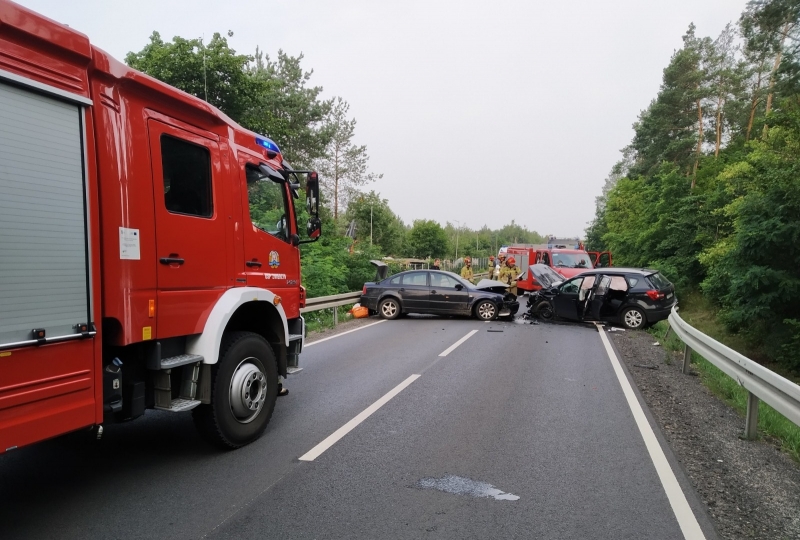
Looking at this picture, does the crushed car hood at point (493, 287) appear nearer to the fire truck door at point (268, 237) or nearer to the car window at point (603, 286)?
the car window at point (603, 286)

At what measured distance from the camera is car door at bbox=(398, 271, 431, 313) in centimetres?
1603

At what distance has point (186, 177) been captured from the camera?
4453mm

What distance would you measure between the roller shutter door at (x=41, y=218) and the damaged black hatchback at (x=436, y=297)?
42.4 ft

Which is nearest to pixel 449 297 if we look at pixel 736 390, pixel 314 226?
pixel 736 390

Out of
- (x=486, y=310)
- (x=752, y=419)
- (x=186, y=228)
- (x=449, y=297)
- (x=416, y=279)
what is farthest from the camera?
(x=416, y=279)

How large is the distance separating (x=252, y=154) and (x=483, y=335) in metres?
8.64

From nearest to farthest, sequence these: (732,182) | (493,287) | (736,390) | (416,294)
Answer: (736,390)
(416,294)
(493,287)
(732,182)

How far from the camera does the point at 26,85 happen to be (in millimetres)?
3033

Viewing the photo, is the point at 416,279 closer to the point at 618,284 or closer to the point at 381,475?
the point at 618,284

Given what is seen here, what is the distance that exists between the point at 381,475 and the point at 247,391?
1471 millimetres

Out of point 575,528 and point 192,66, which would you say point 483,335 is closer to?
point 575,528

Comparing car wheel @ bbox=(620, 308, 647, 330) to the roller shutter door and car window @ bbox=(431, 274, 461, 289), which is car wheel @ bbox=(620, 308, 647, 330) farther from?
the roller shutter door

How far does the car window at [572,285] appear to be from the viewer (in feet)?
48.5

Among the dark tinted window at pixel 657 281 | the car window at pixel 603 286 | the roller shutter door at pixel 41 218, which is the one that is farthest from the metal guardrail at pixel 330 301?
the roller shutter door at pixel 41 218
